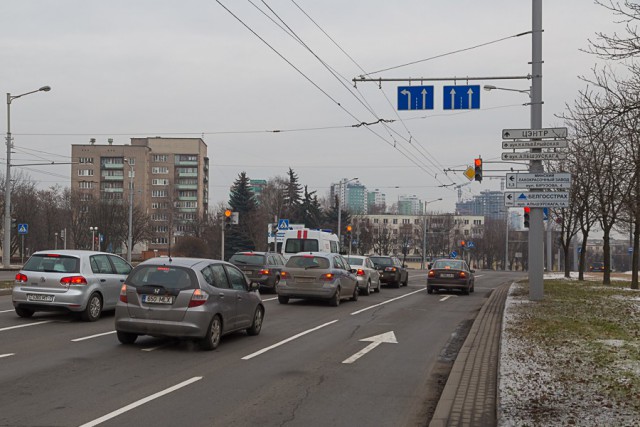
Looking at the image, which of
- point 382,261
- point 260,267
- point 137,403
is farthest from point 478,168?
point 137,403

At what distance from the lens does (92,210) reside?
249 feet

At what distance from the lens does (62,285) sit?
13750 millimetres

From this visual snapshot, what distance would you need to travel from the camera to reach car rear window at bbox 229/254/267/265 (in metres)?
24.5

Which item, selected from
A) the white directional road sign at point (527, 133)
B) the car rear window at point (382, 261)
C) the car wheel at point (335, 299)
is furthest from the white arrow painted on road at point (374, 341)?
the car rear window at point (382, 261)

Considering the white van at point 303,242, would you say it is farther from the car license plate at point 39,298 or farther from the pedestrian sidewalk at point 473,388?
the pedestrian sidewalk at point 473,388

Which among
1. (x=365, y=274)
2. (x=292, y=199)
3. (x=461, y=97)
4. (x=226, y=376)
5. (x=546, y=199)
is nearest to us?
(x=226, y=376)

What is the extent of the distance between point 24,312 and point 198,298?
583 cm

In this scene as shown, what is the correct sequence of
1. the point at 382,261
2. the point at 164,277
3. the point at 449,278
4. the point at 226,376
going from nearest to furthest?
1. the point at 226,376
2. the point at 164,277
3. the point at 449,278
4. the point at 382,261

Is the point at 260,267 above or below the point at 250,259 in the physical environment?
below

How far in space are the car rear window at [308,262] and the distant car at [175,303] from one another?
835 cm

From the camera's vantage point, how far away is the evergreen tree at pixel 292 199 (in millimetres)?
95750

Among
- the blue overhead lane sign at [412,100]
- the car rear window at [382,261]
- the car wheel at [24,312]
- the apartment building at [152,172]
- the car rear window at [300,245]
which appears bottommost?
the car wheel at [24,312]

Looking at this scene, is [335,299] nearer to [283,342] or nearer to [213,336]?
[283,342]

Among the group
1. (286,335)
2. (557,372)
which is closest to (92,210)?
(286,335)
